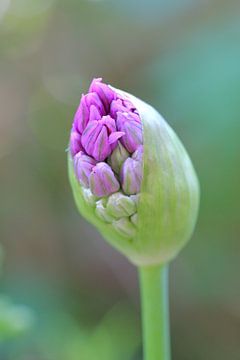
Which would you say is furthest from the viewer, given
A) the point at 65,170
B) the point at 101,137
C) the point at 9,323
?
the point at 65,170

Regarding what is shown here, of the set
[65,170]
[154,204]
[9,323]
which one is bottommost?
[9,323]

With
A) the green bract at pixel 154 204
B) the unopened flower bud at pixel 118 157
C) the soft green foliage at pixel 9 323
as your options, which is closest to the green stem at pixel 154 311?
the green bract at pixel 154 204

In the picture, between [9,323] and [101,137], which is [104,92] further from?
[9,323]

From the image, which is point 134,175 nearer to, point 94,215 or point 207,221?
point 94,215

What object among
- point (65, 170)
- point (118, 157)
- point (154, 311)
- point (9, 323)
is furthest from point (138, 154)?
point (65, 170)

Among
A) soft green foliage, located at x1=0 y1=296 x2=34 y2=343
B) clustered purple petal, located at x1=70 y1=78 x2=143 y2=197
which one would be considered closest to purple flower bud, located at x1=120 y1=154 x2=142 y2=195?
clustered purple petal, located at x1=70 y1=78 x2=143 y2=197

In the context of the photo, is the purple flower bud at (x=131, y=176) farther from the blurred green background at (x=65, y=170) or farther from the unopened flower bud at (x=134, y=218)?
the blurred green background at (x=65, y=170)
